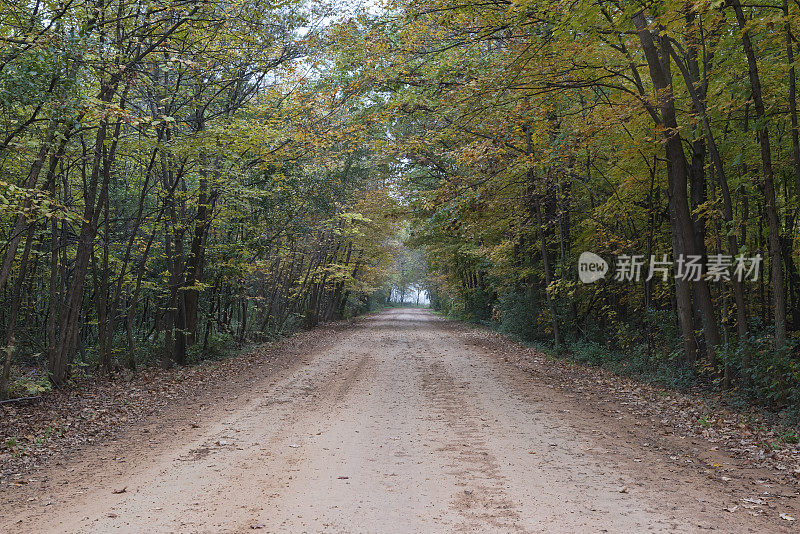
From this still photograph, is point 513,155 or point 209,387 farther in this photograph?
point 513,155

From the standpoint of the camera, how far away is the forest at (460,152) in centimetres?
734

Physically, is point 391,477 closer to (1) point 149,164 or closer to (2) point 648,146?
(2) point 648,146

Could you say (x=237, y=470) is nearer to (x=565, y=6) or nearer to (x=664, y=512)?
(x=664, y=512)

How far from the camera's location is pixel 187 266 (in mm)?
14312

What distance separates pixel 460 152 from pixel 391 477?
369 inches

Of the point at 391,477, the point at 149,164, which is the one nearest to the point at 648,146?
the point at 391,477

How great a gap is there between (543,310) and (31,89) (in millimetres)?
15106

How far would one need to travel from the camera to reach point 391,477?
4.98m

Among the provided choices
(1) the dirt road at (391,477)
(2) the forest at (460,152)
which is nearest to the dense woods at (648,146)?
(2) the forest at (460,152)

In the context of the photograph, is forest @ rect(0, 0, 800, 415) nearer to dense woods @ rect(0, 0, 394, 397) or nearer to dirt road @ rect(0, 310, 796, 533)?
dense woods @ rect(0, 0, 394, 397)

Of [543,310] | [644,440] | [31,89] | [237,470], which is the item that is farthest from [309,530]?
[543,310]

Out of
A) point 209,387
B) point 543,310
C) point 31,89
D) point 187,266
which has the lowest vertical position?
point 209,387

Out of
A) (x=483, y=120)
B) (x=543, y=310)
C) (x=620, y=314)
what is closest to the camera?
(x=483, y=120)

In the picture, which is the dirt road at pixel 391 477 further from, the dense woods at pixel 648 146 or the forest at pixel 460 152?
the dense woods at pixel 648 146
